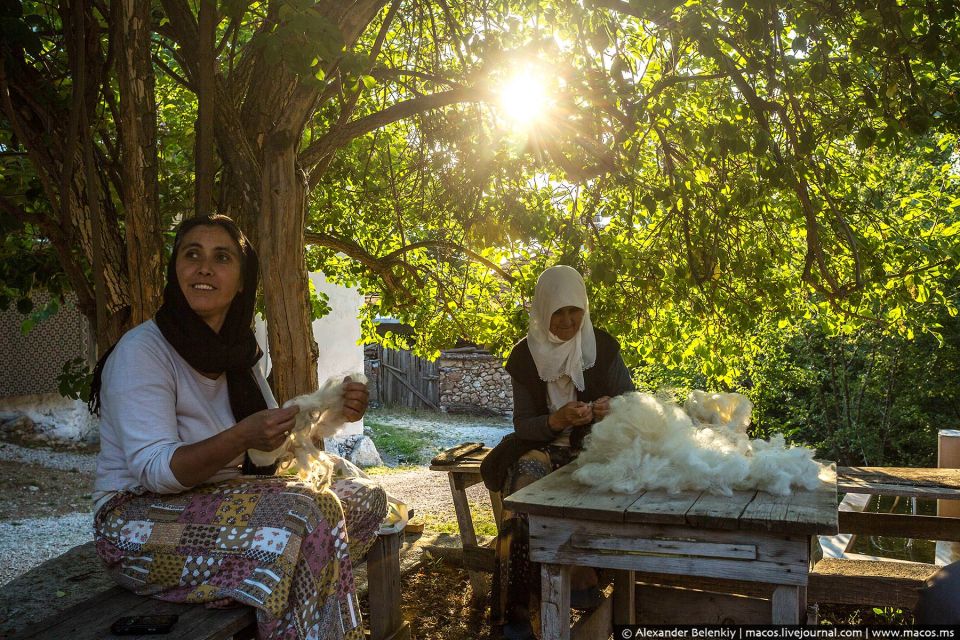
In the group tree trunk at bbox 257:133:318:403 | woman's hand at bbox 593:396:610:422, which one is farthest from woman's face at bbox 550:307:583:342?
tree trunk at bbox 257:133:318:403

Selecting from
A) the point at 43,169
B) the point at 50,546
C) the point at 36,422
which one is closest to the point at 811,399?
the point at 50,546

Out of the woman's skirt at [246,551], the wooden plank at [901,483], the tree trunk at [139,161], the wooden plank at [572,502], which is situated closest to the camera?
the woman's skirt at [246,551]

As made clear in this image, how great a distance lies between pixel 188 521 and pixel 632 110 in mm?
2526

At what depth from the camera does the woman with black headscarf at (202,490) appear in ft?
7.48

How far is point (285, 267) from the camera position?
3811 millimetres

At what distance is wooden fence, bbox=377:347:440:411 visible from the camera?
66.4ft

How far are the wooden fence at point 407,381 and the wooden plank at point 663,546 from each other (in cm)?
1746

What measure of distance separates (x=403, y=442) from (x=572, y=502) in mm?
12000

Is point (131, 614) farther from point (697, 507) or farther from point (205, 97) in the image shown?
point (205, 97)

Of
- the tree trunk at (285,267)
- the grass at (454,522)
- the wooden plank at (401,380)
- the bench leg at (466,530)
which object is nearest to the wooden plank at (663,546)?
the tree trunk at (285,267)

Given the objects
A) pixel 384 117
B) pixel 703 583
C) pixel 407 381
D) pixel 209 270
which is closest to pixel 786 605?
pixel 703 583

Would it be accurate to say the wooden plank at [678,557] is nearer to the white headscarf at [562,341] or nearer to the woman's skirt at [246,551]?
the woman's skirt at [246,551]

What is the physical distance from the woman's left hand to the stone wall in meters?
16.6

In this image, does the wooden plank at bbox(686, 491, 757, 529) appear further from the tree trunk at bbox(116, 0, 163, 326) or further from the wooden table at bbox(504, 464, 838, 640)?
the tree trunk at bbox(116, 0, 163, 326)
